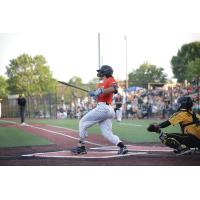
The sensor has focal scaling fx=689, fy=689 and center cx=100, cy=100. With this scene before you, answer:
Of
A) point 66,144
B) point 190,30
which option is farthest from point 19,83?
point 190,30

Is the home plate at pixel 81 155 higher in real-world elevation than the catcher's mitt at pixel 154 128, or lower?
lower

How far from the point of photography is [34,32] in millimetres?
10578

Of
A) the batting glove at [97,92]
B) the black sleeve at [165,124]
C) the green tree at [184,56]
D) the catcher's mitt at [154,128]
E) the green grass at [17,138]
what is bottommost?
the green grass at [17,138]

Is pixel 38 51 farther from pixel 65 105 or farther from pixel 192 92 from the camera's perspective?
pixel 192 92

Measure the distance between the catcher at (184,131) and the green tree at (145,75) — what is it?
638 millimetres

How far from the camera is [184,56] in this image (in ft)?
34.8

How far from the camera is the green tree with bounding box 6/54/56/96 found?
1065 cm

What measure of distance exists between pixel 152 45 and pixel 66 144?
2.04 metres

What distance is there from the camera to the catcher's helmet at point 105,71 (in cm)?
1032

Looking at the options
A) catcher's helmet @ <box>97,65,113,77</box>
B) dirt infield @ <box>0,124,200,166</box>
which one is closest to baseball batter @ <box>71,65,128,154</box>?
catcher's helmet @ <box>97,65,113,77</box>

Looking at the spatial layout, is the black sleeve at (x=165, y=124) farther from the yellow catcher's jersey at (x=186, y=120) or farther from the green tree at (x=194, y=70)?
the green tree at (x=194, y=70)

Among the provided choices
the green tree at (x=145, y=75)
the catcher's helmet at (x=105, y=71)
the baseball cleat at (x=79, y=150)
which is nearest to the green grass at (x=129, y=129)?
the baseball cleat at (x=79, y=150)

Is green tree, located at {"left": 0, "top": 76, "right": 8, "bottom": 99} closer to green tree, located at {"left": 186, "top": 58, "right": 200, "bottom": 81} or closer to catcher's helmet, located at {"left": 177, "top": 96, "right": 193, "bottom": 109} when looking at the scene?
catcher's helmet, located at {"left": 177, "top": 96, "right": 193, "bottom": 109}

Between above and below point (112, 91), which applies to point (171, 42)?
above
